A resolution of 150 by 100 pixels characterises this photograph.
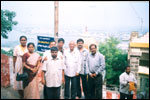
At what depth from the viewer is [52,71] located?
12.6ft

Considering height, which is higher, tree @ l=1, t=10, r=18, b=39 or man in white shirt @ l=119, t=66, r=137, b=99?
tree @ l=1, t=10, r=18, b=39

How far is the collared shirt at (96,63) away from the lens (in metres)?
3.95

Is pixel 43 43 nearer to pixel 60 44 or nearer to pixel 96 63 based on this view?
pixel 60 44

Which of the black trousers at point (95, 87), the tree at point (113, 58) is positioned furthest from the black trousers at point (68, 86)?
the tree at point (113, 58)

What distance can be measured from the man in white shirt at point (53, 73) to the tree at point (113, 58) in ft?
→ 3.37

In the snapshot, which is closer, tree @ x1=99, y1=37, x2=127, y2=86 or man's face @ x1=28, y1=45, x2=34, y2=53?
man's face @ x1=28, y1=45, x2=34, y2=53

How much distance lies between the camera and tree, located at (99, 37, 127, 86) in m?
3.99

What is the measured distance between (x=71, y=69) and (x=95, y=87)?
2.42 feet

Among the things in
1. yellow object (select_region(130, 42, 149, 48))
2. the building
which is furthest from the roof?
yellow object (select_region(130, 42, 149, 48))

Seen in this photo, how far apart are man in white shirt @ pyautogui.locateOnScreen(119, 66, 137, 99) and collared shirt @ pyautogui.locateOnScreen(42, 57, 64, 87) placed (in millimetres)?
1477

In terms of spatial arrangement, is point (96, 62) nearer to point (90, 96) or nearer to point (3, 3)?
point (90, 96)

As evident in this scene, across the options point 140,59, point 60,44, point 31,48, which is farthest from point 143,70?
point 31,48

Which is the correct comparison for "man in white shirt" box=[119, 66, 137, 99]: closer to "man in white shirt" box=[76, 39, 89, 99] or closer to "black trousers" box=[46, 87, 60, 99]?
"man in white shirt" box=[76, 39, 89, 99]

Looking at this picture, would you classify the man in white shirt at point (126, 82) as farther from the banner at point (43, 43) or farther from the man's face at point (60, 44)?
the banner at point (43, 43)
